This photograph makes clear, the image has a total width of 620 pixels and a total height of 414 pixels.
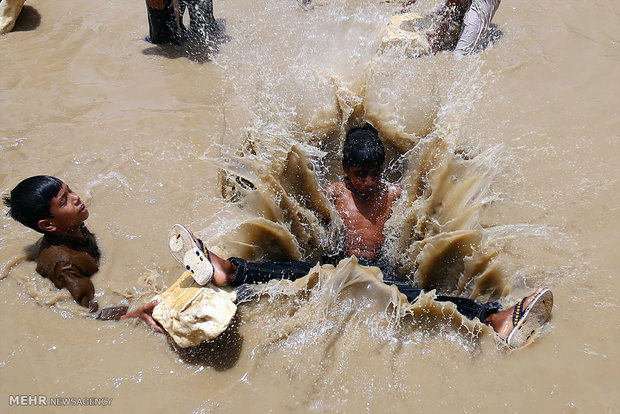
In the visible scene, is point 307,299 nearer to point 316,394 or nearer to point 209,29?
Answer: point 316,394

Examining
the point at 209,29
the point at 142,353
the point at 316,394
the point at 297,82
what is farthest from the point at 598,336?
the point at 209,29

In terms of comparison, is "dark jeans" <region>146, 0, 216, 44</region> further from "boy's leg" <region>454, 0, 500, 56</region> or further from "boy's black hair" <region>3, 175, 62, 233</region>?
"boy's black hair" <region>3, 175, 62, 233</region>

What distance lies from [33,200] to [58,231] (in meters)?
0.27

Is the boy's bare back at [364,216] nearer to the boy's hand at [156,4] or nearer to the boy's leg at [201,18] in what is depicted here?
the boy's hand at [156,4]

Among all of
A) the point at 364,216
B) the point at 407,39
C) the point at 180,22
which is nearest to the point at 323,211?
→ the point at 364,216

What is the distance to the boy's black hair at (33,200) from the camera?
9.50 feet

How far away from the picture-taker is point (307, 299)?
2820 millimetres

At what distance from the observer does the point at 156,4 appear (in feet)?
19.0

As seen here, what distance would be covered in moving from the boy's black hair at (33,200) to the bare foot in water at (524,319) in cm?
282

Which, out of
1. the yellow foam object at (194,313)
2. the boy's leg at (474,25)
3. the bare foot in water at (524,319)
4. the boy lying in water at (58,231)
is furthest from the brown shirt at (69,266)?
the boy's leg at (474,25)

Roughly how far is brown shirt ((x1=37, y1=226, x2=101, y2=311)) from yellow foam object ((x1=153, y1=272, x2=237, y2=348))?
0.63 metres

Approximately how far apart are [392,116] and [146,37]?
4.12m

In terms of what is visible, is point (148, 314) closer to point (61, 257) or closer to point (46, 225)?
point (61, 257)

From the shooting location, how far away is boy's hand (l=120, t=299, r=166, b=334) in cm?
277
